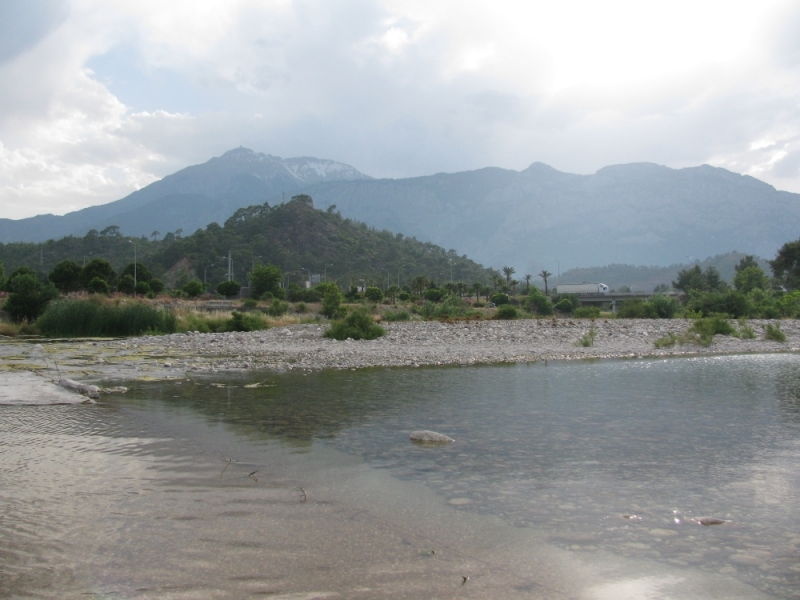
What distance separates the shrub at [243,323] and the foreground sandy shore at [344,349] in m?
1.61

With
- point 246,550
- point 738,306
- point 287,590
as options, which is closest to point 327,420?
point 246,550

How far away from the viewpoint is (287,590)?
11.1ft

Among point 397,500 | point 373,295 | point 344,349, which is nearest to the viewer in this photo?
point 397,500

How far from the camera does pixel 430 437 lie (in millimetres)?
7137

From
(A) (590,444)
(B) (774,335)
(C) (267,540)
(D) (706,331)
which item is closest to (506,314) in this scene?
(B) (774,335)

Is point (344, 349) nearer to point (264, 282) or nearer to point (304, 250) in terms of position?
point (264, 282)

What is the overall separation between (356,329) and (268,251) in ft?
303

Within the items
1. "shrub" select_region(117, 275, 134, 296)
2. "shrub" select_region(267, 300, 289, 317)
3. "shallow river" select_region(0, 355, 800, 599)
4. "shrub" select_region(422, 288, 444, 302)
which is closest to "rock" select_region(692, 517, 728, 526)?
"shallow river" select_region(0, 355, 800, 599)

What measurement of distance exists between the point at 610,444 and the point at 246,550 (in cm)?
457

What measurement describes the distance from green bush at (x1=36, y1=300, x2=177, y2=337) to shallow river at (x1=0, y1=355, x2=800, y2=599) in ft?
67.2

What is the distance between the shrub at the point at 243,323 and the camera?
31.2m

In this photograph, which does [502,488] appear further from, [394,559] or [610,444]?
[610,444]

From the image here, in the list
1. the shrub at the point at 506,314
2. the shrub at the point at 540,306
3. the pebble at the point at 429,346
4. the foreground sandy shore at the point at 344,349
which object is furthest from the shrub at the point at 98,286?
the shrub at the point at 540,306

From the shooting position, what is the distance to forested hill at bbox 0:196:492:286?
105 meters
